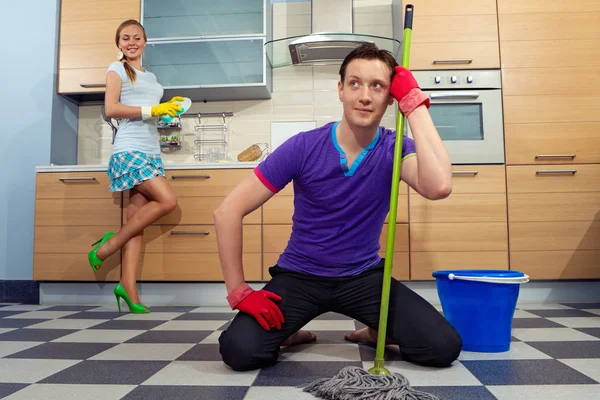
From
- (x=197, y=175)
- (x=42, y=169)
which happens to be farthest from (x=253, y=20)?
(x=42, y=169)

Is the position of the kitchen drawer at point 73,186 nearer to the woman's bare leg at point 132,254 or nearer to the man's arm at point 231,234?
the woman's bare leg at point 132,254

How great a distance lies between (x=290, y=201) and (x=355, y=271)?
1.33 m

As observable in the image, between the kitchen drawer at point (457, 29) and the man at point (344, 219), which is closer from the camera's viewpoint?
the man at point (344, 219)

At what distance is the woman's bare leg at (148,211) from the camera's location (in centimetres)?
251

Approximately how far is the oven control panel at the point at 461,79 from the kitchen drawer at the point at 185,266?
1424 millimetres

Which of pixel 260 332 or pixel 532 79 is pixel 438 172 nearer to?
pixel 260 332

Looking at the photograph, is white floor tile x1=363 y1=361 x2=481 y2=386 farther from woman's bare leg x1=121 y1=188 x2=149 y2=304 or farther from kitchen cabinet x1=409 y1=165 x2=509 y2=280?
woman's bare leg x1=121 y1=188 x2=149 y2=304

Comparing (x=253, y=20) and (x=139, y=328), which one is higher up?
(x=253, y=20)

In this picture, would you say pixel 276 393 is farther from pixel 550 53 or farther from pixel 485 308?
pixel 550 53

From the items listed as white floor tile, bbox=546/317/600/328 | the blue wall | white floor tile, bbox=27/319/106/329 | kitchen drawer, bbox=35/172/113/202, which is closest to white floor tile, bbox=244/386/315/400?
white floor tile, bbox=27/319/106/329

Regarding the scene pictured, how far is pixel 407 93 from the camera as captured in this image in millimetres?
1277

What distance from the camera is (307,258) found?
4.89 feet

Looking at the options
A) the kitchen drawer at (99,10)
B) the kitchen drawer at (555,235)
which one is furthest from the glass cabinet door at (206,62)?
the kitchen drawer at (555,235)

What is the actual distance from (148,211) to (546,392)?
2.02 metres
